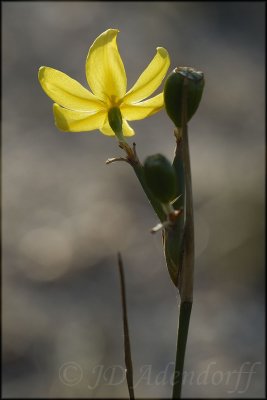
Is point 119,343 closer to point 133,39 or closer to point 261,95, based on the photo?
point 261,95

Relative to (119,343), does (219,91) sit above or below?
above

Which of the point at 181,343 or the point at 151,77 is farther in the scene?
the point at 151,77

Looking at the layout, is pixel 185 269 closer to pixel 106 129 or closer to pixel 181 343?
pixel 181 343

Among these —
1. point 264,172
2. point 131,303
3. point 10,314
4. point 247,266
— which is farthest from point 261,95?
point 10,314

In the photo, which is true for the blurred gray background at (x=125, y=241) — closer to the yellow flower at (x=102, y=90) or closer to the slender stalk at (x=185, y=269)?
the yellow flower at (x=102, y=90)

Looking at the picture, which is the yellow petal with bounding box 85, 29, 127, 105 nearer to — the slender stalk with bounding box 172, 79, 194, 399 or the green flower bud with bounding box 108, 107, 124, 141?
the green flower bud with bounding box 108, 107, 124, 141

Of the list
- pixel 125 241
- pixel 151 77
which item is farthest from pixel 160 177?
pixel 125 241
